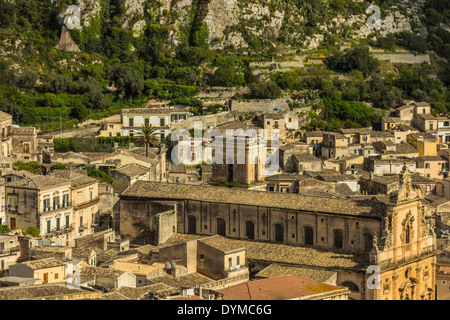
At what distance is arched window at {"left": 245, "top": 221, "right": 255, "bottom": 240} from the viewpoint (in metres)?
41.9

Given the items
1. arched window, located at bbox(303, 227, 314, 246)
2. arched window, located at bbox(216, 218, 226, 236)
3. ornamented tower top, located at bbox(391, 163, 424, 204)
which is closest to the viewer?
ornamented tower top, located at bbox(391, 163, 424, 204)

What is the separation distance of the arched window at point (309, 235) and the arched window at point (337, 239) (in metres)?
1.08

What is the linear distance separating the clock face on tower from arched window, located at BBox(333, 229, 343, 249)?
48.0 m

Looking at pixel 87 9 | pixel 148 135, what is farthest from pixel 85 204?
pixel 87 9

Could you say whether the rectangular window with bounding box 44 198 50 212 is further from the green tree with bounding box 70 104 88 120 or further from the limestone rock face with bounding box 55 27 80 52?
the limestone rock face with bounding box 55 27 80 52

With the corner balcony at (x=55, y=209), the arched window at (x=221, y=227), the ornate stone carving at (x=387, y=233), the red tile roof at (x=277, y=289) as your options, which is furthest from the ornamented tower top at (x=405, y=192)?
the corner balcony at (x=55, y=209)

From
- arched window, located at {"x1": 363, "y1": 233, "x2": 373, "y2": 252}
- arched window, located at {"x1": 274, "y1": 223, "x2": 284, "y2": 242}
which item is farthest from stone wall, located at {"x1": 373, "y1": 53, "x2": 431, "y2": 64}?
arched window, located at {"x1": 363, "y1": 233, "x2": 373, "y2": 252}

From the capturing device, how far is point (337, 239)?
39.4 meters

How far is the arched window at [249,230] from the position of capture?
4191cm

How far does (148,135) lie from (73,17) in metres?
23.4

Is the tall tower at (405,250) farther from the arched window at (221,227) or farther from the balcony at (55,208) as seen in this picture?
the balcony at (55,208)

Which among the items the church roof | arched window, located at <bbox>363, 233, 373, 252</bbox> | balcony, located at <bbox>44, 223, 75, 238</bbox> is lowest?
balcony, located at <bbox>44, 223, 75, 238</bbox>

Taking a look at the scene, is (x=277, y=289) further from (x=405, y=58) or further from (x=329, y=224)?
(x=405, y=58)
